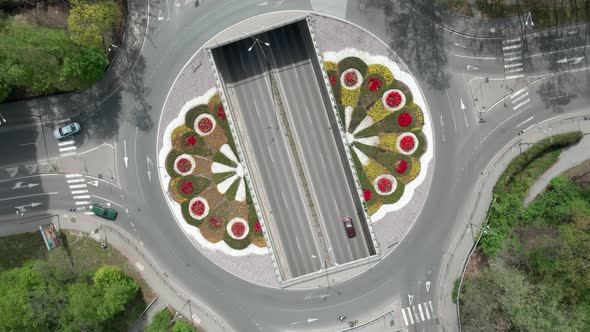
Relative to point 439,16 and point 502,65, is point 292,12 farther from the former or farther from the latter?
point 502,65

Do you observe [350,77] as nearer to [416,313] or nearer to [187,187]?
[187,187]

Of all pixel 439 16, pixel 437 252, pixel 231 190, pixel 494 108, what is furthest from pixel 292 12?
pixel 437 252

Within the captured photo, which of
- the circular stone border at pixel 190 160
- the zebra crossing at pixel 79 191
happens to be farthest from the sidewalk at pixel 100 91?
the circular stone border at pixel 190 160

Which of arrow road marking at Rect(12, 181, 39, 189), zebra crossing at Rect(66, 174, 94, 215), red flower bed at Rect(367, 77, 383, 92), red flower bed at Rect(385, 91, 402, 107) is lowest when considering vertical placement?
zebra crossing at Rect(66, 174, 94, 215)

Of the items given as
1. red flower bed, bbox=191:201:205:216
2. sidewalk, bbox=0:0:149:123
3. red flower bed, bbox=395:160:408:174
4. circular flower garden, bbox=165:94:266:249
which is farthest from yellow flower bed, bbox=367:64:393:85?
sidewalk, bbox=0:0:149:123

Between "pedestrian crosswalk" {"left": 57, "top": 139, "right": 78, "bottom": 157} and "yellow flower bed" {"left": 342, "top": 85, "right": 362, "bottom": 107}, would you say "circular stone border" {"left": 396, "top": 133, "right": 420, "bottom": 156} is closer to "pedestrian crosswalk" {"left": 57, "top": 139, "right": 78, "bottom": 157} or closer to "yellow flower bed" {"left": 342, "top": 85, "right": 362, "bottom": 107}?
"yellow flower bed" {"left": 342, "top": 85, "right": 362, "bottom": 107}

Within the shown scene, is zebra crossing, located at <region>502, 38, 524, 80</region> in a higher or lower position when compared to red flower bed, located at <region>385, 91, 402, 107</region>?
higher

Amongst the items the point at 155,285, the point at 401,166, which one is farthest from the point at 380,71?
the point at 155,285
